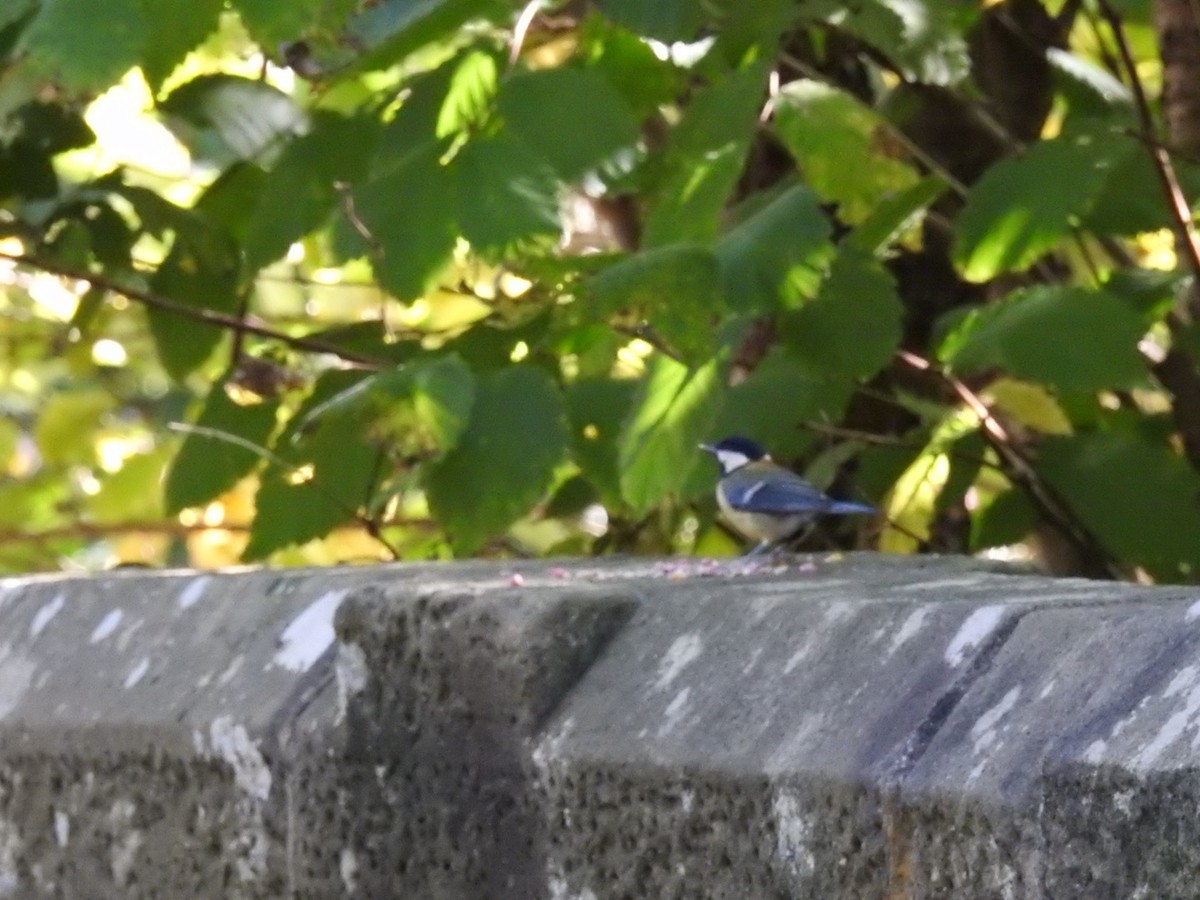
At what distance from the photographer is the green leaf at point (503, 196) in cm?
252

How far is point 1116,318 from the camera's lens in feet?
9.08

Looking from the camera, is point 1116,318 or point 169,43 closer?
point 169,43

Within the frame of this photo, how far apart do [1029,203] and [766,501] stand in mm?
621

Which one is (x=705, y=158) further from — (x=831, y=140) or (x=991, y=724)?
(x=991, y=724)

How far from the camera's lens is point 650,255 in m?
2.51

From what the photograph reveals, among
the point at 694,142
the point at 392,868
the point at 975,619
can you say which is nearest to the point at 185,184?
the point at 694,142

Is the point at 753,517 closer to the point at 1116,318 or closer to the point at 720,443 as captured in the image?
the point at 720,443

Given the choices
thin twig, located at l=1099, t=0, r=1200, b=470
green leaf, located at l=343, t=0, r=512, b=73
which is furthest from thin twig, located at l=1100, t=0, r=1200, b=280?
green leaf, located at l=343, t=0, r=512, b=73

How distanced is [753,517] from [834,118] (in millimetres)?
650

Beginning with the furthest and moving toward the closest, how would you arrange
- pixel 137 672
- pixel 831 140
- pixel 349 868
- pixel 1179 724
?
pixel 831 140 < pixel 137 672 < pixel 349 868 < pixel 1179 724

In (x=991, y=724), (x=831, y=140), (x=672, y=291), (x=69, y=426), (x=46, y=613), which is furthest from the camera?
(x=69, y=426)

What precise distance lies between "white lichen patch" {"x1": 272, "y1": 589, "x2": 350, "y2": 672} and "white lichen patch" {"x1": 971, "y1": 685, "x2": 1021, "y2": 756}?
77cm

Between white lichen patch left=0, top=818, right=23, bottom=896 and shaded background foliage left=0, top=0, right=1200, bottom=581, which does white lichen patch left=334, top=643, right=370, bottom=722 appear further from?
shaded background foliage left=0, top=0, right=1200, bottom=581

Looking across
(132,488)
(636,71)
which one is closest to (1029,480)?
(636,71)
